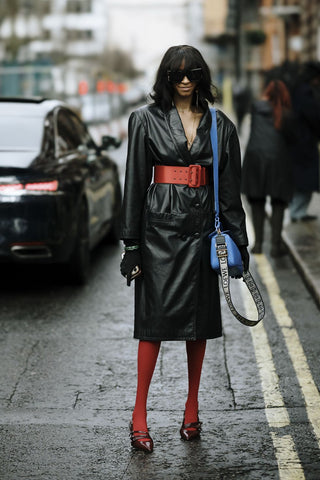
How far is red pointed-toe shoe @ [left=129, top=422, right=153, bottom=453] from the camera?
453cm

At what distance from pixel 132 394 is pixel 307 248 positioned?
4.79 metres

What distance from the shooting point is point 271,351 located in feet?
21.0

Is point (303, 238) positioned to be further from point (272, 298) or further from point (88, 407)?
point (88, 407)

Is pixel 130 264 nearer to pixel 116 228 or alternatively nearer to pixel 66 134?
pixel 66 134

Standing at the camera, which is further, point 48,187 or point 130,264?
point 48,187

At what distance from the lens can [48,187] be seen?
25.5ft

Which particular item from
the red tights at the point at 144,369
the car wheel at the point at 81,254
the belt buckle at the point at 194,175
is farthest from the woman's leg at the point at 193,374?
the car wheel at the point at 81,254

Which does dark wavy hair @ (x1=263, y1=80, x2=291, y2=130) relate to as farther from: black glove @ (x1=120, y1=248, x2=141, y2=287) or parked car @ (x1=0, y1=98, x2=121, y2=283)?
black glove @ (x1=120, y1=248, x2=141, y2=287)

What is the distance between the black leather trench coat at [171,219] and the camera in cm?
446

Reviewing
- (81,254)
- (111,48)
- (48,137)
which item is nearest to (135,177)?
(81,254)

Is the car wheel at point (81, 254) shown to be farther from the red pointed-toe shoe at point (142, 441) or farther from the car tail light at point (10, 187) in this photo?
the red pointed-toe shoe at point (142, 441)

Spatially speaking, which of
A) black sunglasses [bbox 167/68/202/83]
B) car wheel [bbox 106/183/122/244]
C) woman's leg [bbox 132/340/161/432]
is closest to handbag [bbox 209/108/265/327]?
black sunglasses [bbox 167/68/202/83]

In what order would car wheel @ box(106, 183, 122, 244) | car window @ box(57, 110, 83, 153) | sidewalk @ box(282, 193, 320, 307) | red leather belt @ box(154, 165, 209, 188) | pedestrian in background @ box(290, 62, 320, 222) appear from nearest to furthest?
1. red leather belt @ box(154, 165, 209, 188)
2. sidewalk @ box(282, 193, 320, 307)
3. car window @ box(57, 110, 83, 153)
4. car wheel @ box(106, 183, 122, 244)
5. pedestrian in background @ box(290, 62, 320, 222)

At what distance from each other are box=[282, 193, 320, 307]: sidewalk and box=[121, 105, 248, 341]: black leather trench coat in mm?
3355
